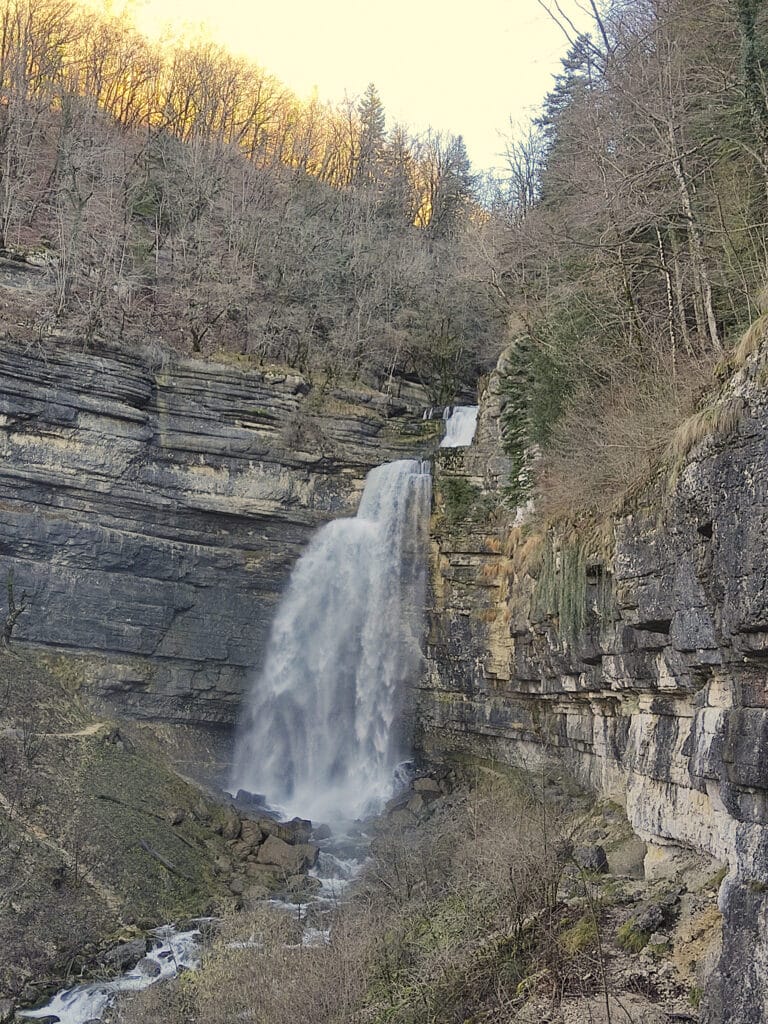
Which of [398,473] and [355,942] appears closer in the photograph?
[355,942]

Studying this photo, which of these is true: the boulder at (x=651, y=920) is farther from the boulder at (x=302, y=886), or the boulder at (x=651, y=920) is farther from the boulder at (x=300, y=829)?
the boulder at (x=300, y=829)

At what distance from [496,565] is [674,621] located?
42.3 ft

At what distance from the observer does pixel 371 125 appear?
49500 mm

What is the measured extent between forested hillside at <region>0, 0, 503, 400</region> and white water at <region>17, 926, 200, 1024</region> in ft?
53.7

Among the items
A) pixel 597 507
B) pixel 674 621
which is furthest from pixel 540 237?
pixel 674 621

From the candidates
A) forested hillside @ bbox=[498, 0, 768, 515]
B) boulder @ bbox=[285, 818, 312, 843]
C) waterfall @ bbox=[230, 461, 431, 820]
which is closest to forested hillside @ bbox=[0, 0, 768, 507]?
forested hillside @ bbox=[498, 0, 768, 515]

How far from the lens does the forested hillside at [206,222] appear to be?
93.7 feet

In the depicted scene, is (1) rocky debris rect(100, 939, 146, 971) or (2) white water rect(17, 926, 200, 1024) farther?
(1) rocky debris rect(100, 939, 146, 971)

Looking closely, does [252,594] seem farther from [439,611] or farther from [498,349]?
[498,349]

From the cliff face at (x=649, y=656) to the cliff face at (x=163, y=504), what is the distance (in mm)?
4637

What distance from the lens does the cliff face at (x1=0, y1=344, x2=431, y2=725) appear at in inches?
936

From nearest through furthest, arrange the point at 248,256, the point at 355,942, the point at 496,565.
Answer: the point at 355,942 < the point at 496,565 < the point at 248,256

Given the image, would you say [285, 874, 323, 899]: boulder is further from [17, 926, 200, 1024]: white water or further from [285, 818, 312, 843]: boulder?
[17, 926, 200, 1024]: white water

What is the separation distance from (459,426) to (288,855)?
14748mm
